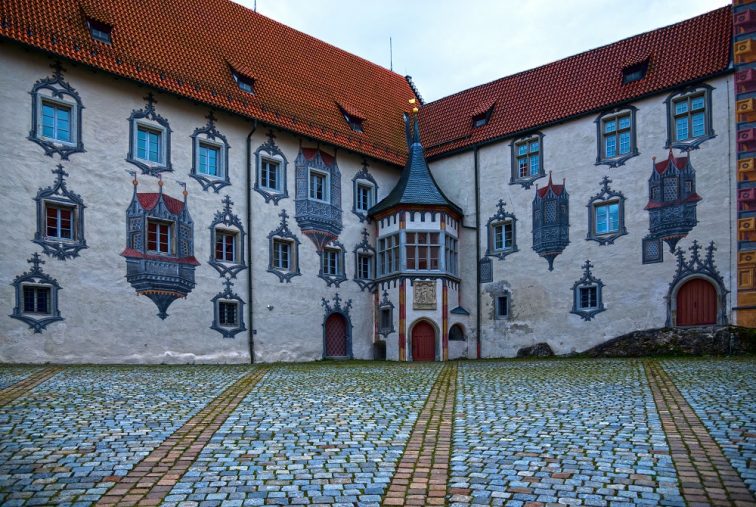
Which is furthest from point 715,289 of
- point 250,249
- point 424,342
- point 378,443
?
point 378,443

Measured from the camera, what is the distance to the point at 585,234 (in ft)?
80.8

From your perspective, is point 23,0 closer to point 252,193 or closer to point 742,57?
point 252,193

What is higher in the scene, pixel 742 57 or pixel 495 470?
pixel 742 57

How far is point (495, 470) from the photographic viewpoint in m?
6.66

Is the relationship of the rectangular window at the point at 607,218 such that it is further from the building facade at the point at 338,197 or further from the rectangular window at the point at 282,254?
the rectangular window at the point at 282,254

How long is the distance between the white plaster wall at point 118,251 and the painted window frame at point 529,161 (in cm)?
798

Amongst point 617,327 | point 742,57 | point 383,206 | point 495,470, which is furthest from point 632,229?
point 495,470

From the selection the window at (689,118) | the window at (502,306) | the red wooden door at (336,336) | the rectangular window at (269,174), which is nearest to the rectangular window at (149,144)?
the rectangular window at (269,174)

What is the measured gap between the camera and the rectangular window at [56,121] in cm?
1953

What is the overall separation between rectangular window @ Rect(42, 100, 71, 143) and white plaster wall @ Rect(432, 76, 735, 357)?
14580 millimetres

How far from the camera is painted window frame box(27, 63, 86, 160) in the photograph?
19188 millimetres

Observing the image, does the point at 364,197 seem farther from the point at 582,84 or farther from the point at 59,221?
the point at 59,221

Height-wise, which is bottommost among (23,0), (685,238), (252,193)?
(685,238)

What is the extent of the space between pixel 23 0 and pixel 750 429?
20.3 m
